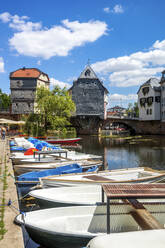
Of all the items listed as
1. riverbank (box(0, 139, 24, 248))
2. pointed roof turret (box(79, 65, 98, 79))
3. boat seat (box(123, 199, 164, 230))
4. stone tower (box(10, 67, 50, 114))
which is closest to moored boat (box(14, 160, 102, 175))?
riverbank (box(0, 139, 24, 248))

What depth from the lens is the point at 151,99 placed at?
67875 mm

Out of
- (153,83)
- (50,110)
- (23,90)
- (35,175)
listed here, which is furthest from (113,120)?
(35,175)

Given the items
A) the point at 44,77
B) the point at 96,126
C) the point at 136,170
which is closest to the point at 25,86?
the point at 44,77

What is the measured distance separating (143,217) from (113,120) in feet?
225

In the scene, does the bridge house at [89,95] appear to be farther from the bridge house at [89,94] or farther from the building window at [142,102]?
the building window at [142,102]

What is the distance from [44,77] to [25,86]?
854 cm

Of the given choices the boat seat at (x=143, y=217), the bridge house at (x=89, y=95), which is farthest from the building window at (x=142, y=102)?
the boat seat at (x=143, y=217)

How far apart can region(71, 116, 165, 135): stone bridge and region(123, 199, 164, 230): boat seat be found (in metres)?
59.9

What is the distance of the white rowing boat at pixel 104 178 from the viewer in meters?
10.6

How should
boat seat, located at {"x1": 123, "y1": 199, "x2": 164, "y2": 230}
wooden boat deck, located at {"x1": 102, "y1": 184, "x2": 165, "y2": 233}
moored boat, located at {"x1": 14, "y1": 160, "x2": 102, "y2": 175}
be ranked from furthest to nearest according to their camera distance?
moored boat, located at {"x1": 14, "y1": 160, "x2": 102, "y2": 175}
wooden boat deck, located at {"x1": 102, "y1": 184, "x2": 165, "y2": 233}
boat seat, located at {"x1": 123, "y1": 199, "x2": 164, "y2": 230}

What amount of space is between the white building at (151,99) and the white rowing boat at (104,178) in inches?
2204

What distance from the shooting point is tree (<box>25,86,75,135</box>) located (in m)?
41.9

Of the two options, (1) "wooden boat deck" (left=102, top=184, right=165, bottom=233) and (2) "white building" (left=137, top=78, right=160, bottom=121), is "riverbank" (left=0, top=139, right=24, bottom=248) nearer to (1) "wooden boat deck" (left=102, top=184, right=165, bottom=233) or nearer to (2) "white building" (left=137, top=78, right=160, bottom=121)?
(1) "wooden boat deck" (left=102, top=184, right=165, bottom=233)

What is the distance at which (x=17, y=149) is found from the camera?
2316 centimetres
